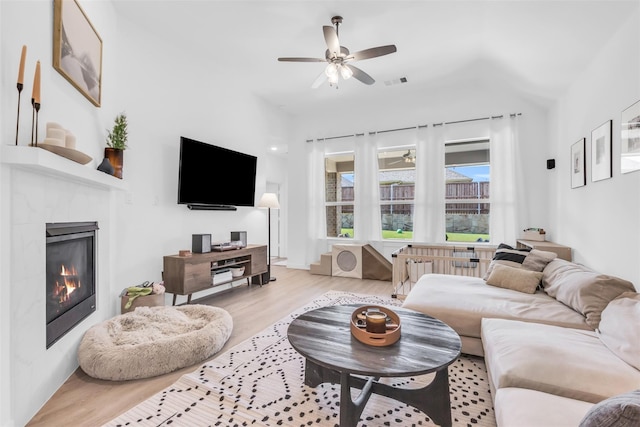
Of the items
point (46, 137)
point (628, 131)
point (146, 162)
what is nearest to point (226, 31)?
point (146, 162)

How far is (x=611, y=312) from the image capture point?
169 cm

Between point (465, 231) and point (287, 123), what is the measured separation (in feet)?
12.9

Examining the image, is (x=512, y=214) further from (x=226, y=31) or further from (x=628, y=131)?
(x=226, y=31)

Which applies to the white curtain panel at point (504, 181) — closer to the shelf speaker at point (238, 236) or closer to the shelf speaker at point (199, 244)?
the shelf speaker at point (238, 236)

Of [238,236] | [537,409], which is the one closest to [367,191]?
[238,236]

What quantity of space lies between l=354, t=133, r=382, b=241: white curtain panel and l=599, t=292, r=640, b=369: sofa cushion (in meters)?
3.55

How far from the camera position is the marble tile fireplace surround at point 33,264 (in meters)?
1.39

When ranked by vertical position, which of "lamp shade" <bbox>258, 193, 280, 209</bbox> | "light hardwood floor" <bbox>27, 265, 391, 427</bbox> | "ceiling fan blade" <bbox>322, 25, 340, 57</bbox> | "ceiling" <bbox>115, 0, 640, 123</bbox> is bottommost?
"light hardwood floor" <bbox>27, 265, 391, 427</bbox>

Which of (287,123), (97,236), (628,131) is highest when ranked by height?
(287,123)

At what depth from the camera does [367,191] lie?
5.30m

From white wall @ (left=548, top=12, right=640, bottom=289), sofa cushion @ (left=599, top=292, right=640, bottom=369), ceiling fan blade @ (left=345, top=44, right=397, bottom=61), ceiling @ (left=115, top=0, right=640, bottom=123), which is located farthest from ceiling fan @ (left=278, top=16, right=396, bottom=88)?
sofa cushion @ (left=599, top=292, right=640, bottom=369)

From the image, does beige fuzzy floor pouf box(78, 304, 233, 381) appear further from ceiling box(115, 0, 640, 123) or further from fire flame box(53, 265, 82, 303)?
ceiling box(115, 0, 640, 123)

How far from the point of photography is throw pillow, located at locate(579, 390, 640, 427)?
583 mm

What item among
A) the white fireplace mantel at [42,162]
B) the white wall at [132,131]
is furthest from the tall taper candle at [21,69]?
the white fireplace mantel at [42,162]
